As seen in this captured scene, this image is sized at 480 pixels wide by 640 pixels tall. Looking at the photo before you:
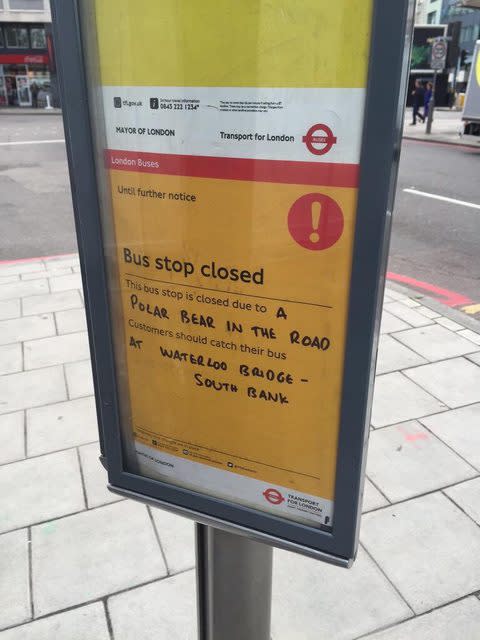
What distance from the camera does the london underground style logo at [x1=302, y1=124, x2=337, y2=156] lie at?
1126mm

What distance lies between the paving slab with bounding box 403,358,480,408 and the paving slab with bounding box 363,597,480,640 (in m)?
1.70

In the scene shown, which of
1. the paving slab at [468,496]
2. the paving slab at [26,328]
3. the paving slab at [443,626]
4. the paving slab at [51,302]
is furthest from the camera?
the paving slab at [51,302]

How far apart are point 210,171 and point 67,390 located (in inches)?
129

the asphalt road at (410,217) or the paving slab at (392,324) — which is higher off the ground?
the paving slab at (392,324)

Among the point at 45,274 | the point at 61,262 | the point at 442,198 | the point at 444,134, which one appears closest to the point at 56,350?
the point at 45,274

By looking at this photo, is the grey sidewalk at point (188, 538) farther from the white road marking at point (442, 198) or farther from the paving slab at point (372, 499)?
the white road marking at point (442, 198)

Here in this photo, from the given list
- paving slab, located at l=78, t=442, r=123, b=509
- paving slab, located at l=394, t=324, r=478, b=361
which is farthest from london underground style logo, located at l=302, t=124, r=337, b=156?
paving slab, located at l=394, t=324, r=478, b=361

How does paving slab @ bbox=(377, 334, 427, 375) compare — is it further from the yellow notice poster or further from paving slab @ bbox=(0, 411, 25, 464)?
the yellow notice poster

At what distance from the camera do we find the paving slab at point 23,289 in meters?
6.08

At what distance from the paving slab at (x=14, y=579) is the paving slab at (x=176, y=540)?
0.65m

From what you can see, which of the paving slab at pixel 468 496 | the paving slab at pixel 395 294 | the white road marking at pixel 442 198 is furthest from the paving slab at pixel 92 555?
the white road marking at pixel 442 198

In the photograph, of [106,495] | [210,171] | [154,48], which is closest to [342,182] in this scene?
[210,171]

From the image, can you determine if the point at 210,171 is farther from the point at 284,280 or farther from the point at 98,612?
the point at 98,612

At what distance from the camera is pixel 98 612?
97.6 inches
